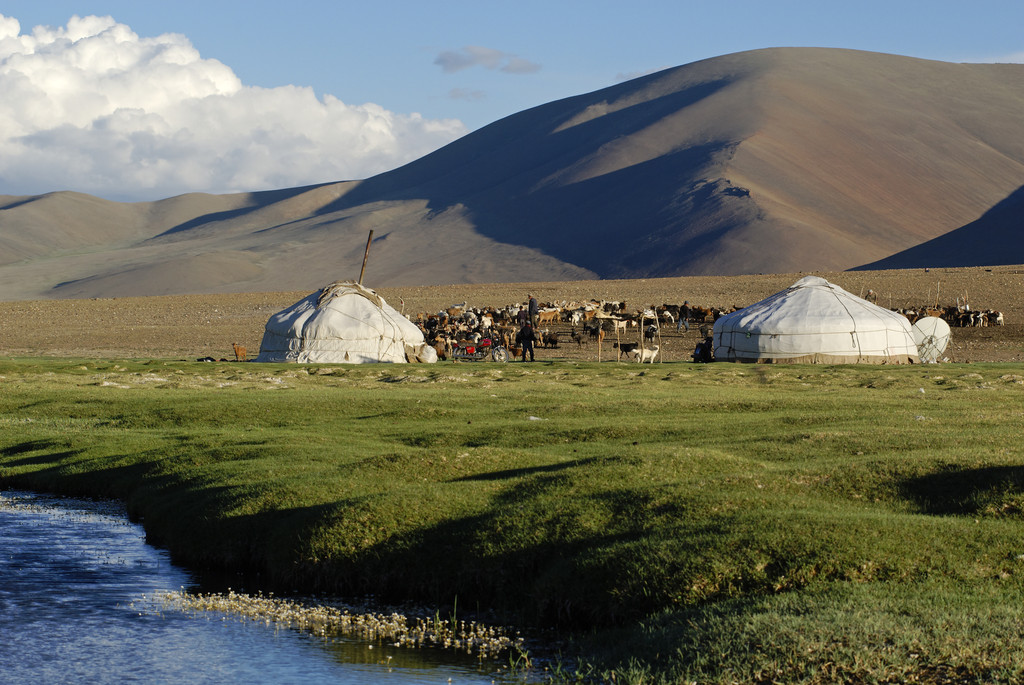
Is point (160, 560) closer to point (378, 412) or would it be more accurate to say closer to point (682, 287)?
point (378, 412)

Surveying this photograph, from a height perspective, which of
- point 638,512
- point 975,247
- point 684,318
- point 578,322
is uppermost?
point 975,247

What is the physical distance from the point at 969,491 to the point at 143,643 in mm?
9097

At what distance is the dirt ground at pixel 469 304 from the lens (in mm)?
54156

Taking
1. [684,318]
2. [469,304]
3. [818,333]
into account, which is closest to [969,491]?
[818,333]

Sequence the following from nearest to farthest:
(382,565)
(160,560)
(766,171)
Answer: (382,565) < (160,560) < (766,171)

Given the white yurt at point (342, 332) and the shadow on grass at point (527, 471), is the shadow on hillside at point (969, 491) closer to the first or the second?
the shadow on grass at point (527, 471)

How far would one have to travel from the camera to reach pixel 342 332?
39969 millimetres

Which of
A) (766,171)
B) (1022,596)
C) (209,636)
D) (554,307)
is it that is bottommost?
(209,636)

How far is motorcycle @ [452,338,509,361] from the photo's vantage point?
43125 millimetres

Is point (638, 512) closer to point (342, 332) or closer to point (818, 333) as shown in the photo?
point (342, 332)

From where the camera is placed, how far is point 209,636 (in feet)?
36.6

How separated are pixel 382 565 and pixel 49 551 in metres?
4.88

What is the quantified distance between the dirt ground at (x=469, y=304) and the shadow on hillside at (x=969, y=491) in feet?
111

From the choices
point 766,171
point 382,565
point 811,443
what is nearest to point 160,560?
point 382,565
